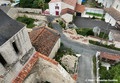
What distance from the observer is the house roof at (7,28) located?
31.8 feet

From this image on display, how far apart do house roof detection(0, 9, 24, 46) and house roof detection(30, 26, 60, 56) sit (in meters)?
8.01

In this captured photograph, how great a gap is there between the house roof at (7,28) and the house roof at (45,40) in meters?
8.01

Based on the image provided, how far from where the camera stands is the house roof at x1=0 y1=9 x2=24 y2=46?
31.8 feet

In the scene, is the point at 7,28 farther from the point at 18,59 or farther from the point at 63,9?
the point at 63,9

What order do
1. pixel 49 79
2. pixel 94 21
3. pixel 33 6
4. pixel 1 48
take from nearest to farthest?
1. pixel 1 48
2. pixel 49 79
3. pixel 94 21
4. pixel 33 6

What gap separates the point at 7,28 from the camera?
33.8ft

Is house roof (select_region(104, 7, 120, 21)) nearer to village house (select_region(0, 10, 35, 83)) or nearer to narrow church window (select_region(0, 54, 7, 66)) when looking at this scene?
village house (select_region(0, 10, 35, 83))

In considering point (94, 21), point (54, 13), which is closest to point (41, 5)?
point (54, 13)

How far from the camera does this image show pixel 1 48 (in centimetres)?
955

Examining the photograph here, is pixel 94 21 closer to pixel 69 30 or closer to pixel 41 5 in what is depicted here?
pixel 69 30

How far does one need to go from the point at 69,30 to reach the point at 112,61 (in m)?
17.5

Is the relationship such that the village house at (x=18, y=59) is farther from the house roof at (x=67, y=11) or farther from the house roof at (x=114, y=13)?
the house roof at (x=114, y=13)

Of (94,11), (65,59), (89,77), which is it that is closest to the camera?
(89,77)

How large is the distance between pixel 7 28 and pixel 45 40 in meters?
10.6
